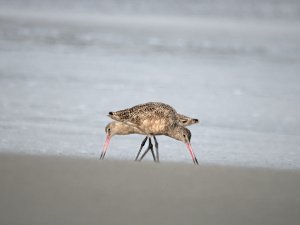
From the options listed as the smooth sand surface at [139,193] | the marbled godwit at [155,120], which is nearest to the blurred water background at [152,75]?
the marbled godwit at [155,120]

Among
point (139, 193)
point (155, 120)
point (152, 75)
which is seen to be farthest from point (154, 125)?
point (152, 75)

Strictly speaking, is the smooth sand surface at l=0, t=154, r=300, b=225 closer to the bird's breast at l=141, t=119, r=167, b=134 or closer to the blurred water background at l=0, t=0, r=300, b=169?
the bird's breast at l=141, t=119, r=167, b=134

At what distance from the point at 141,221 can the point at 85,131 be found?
3.26m

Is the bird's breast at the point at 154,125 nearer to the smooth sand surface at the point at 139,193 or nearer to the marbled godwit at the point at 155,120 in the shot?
the marbled godwit at the point at 155,120

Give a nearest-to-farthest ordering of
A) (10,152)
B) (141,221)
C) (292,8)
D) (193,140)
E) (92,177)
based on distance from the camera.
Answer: (141,221)
(92,177)
(10,152)
(193,140)
(292,8)

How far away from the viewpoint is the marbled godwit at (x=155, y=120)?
8.38 meters

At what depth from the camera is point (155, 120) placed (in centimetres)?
838

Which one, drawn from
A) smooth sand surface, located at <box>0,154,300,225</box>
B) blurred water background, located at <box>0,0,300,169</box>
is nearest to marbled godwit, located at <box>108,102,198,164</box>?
blurred water background, located at <box>0,0,300,169</box>

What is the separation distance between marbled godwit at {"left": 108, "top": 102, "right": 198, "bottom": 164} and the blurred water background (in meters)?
0.26

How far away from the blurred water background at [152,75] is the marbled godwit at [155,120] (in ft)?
0.86

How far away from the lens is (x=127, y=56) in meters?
15.1

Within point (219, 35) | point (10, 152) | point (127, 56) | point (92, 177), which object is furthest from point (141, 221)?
point (219, 35)

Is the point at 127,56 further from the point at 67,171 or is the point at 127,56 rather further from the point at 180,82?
the point at 67,171

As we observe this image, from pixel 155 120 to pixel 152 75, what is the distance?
5.10 metres
